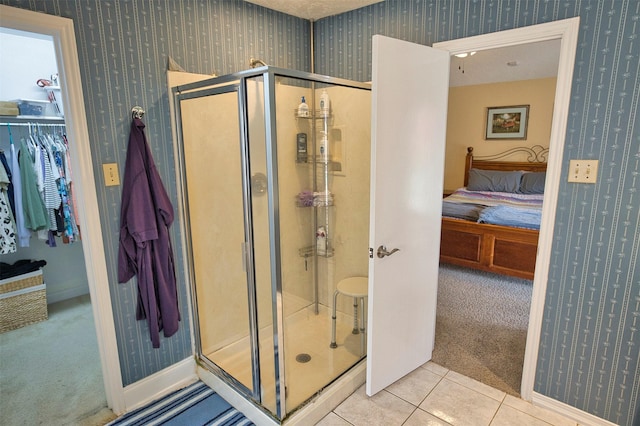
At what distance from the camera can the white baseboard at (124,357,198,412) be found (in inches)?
78.9

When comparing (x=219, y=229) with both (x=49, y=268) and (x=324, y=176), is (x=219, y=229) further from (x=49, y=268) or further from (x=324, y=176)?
(x=49, y=268)

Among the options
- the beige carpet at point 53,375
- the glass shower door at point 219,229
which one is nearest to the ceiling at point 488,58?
the glass shower door at point 219,229

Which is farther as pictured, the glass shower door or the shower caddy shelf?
the shower caddy shelf

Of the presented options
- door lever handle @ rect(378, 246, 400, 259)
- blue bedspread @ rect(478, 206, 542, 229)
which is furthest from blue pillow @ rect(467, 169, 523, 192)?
door lever handle @ rect(378, 246, 400, 259)

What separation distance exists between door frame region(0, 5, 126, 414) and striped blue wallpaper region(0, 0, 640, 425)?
0.14 ft

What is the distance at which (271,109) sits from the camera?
1.55 metres

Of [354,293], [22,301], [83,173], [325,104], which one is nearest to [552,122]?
[325,104]

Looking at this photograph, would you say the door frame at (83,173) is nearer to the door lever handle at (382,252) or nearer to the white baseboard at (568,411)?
the door lever handle at (382,252)

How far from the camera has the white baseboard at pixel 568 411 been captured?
1839mm

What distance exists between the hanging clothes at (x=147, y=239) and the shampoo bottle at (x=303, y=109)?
865 mm

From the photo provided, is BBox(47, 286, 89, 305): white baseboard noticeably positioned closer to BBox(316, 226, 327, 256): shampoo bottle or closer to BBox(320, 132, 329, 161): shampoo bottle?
BBox(316, 226, 327, 256): shampoo bottle

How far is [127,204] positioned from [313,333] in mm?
1414

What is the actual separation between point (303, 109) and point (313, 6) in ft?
2.77

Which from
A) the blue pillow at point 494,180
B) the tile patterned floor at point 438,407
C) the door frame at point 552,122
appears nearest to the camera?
the door frame at point 552,122
